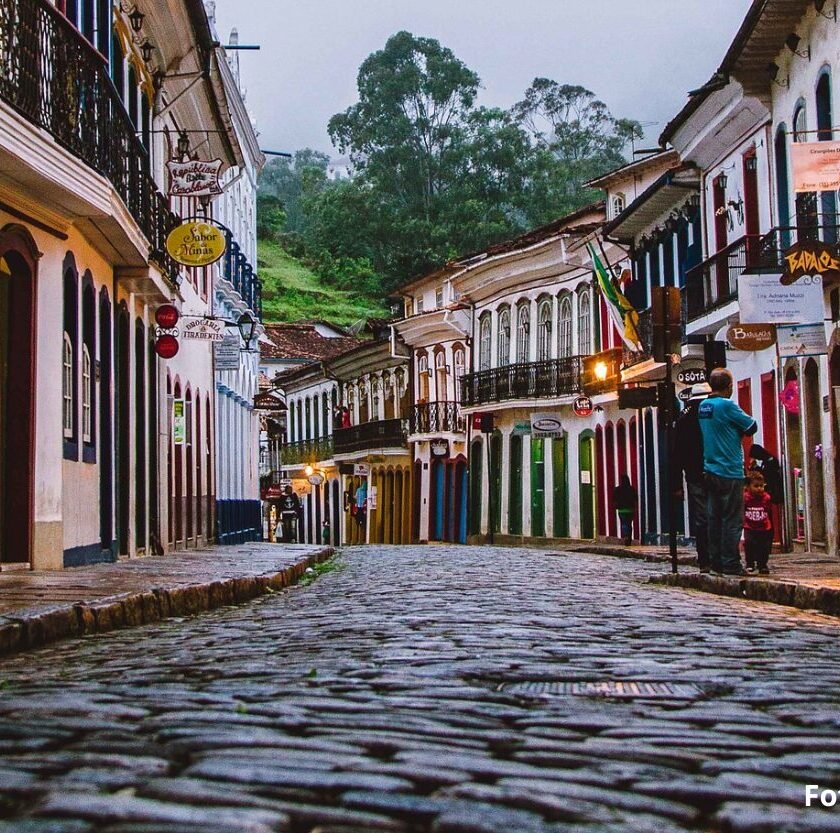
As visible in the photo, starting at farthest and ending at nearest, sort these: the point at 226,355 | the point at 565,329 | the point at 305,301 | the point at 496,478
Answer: the point at 305,301 < the point at 496,478 < the point at 565,329 < the point at 226,355

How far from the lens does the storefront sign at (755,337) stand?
81.9 ft

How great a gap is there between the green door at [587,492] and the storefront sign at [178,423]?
2196cm

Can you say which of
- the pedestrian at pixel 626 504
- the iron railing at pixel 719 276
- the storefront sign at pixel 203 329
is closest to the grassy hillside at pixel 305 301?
the pedestrian at pixel 626 504

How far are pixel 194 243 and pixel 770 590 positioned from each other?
10.9 meters

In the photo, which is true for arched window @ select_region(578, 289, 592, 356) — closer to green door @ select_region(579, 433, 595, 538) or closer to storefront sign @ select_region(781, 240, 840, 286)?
green door @ select_region(579, 433, 595, 538)

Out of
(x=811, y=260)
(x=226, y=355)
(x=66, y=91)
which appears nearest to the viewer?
(x=66, y=91)

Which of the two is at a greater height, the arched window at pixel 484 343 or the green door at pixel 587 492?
the arched window at pixel 484 343

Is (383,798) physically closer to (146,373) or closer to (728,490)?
(728,490)

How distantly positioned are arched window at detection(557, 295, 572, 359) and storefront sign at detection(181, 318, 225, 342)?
84.3 feet

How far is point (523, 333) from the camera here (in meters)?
51.8

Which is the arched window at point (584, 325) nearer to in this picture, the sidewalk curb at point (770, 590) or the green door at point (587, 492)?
the green door at point (587, 492)

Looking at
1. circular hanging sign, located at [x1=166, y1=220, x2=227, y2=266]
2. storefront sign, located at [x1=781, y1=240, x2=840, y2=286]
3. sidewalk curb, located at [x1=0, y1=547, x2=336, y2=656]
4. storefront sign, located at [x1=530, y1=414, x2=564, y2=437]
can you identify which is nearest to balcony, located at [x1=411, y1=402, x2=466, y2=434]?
storefront sign, located at [x1=530, y1=414, x2=564, y2=437]

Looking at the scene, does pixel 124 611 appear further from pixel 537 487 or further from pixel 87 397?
pixel 537 487

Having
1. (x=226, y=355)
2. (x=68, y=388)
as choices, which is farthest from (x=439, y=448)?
(x=68, y=388)
